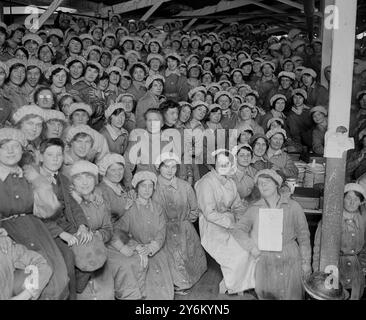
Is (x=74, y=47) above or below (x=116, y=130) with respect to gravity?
above

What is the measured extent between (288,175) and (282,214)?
97 centimetres

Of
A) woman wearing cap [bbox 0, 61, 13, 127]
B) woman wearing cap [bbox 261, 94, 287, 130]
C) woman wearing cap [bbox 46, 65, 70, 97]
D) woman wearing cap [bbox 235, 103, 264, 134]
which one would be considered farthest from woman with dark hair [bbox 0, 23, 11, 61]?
woman wearing cap [bbox 261, 94, 287, 130]

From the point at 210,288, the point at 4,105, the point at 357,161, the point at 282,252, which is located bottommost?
the point at 210,288

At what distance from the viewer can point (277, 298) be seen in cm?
339

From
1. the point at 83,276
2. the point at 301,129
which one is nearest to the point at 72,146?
the point at 83,276

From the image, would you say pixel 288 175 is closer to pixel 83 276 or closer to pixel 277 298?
pixel 277 298

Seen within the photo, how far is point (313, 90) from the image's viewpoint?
6438 millimetres

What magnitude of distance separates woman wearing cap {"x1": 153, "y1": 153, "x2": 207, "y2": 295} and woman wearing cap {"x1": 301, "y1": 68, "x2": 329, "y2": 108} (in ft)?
9.10

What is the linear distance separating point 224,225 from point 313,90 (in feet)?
11.1

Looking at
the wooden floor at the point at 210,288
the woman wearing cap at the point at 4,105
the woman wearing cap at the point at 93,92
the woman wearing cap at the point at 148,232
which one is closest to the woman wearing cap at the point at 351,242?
the wooden floor at the point at 210,288

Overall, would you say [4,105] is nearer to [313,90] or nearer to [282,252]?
[282,252]

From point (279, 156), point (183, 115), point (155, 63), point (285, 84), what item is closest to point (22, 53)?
point (155, 63)

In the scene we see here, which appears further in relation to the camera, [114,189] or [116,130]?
[116,130]

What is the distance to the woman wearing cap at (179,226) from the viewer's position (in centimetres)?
368
